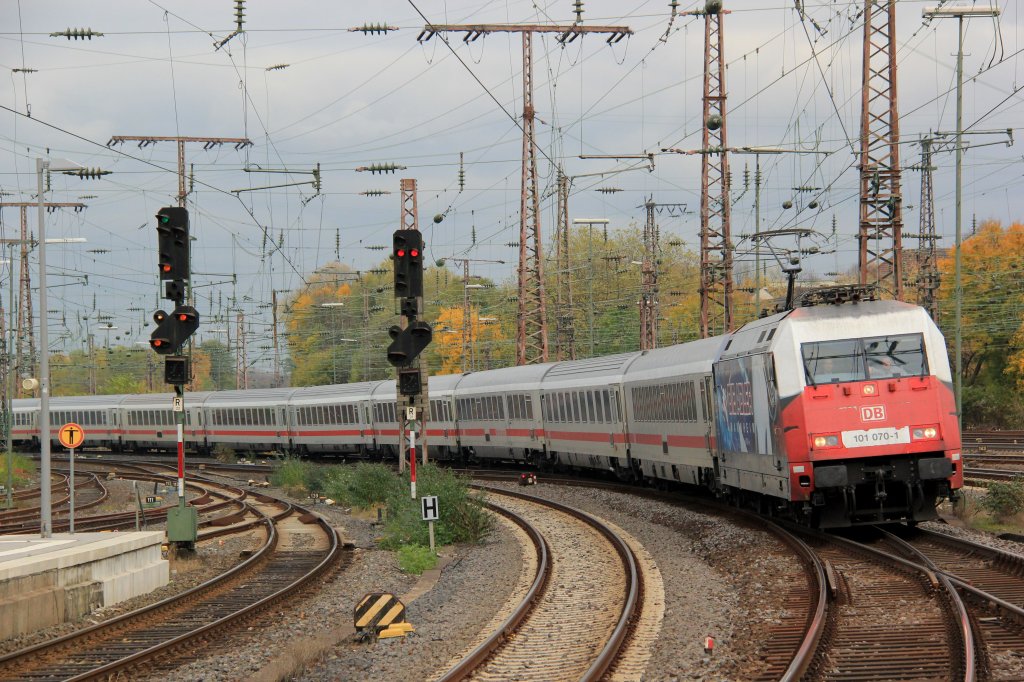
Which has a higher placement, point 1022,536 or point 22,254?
point 22,254

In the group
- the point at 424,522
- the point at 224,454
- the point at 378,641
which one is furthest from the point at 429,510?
Result: the point at 224,454

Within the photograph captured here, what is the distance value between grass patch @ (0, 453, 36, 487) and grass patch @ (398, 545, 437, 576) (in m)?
27.3

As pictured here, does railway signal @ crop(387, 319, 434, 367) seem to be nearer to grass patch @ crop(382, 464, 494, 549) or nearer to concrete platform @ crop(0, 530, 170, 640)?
grass patch @ crop(382, 464, 494, 549)

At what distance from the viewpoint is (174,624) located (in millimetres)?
14680

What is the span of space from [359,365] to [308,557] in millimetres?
72735

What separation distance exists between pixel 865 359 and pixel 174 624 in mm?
9797

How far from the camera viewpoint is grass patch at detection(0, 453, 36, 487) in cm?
4421

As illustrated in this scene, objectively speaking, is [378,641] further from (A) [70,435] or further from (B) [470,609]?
(A) [70,435]

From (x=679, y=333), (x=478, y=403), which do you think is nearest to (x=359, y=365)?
(x=679, y=333)

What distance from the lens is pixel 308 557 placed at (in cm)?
2117

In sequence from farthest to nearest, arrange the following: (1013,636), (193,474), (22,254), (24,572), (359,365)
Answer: (359,365)
(22,254)
(193,474)
(24,572)
(1013,636)

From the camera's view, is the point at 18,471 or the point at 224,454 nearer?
the point at 18,471

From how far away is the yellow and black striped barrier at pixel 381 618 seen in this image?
13.0m

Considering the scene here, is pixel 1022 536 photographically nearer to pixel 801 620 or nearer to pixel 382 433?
pixel 801 620
